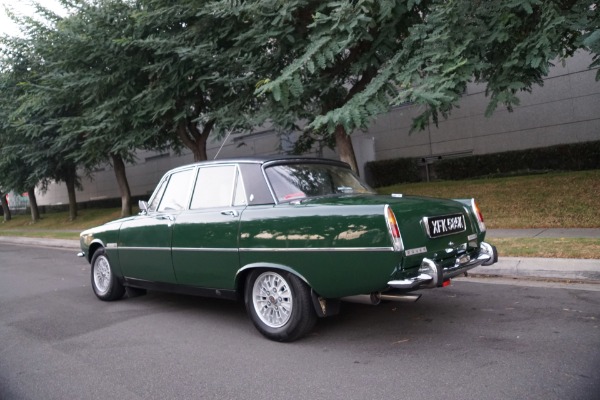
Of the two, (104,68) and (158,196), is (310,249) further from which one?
(104,68)

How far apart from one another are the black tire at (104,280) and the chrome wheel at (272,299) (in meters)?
2.85

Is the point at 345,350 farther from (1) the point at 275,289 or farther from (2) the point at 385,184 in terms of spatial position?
(2) the point at 385,184

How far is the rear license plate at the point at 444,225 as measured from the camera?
4270 millimetres

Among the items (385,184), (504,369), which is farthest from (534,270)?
(385,184)

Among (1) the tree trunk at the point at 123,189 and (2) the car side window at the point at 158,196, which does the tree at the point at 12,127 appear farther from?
(2) the car side window at the point at 158,196

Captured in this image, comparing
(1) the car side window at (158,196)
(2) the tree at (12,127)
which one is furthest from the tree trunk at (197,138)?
(1) the car side window at (158,196)

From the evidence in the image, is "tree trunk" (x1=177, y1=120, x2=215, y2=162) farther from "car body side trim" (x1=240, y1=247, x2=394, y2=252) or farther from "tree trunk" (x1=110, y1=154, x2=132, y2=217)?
"car body side trim" (x1=240, y1=247, x2=394, y2=252)

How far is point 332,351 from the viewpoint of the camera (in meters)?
4.34

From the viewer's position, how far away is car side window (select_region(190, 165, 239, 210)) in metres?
5.25

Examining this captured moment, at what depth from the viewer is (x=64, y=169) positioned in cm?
2530

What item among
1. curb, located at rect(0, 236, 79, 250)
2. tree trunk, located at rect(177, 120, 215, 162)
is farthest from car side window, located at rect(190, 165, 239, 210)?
tree trunk, located at rect(177, 120, 215, 162)

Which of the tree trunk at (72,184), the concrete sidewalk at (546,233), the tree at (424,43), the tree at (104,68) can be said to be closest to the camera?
the tree at (424,43)

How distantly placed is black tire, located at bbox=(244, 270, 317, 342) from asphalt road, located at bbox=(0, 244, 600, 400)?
14cm

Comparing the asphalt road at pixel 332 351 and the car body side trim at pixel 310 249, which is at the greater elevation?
the car body side trim at pixel 310 249
